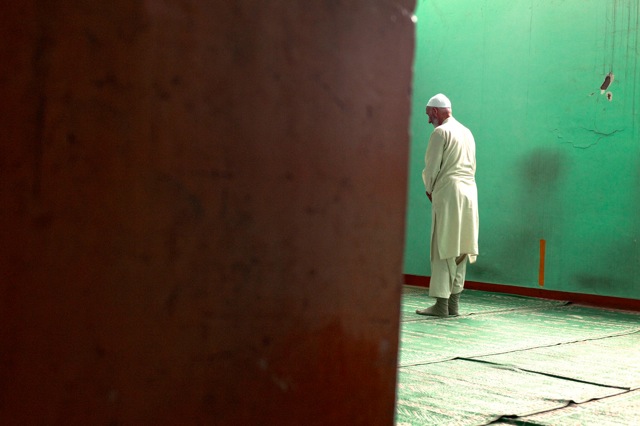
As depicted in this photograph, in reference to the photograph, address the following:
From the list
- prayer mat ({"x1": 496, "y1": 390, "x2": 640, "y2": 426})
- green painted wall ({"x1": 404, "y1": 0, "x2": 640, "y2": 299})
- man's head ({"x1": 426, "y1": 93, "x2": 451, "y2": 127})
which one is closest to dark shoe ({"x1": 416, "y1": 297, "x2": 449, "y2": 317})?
man's head ({"x1": 426, "y1": 93, "x2": 451, "y2": 127})

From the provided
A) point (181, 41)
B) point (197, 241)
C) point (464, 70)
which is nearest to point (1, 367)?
point (197, 241)

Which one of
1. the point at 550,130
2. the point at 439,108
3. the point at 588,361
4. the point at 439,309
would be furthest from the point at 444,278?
the point at 550,130

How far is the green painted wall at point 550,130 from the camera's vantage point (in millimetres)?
6500

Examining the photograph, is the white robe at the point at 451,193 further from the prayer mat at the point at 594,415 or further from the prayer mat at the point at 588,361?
the prayer mat at the point at 594,415

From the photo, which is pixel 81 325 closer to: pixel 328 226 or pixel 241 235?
pixel 241 235

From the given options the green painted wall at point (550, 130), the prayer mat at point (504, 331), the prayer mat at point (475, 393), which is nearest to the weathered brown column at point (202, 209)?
the prayer mat at point (475, 393)

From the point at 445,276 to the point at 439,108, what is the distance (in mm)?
1162

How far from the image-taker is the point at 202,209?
111 cm

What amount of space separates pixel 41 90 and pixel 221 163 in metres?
0.26

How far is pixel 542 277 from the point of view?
22.9ft

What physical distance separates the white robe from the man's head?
0.05 meters

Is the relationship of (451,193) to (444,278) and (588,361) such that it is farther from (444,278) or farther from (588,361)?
(588,361)

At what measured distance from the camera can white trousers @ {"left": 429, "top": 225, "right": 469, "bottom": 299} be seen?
17.7 feet

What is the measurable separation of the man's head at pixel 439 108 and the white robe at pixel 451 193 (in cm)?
5
